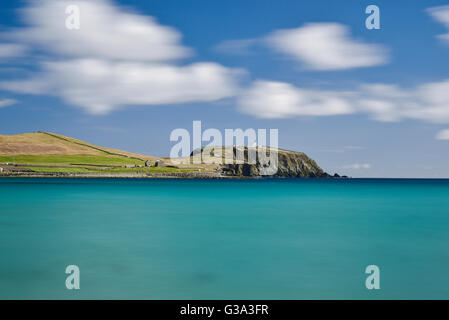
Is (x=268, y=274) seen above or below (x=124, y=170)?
below

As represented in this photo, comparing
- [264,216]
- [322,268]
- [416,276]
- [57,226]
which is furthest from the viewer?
[264,216]

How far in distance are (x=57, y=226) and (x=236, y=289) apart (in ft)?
63.7

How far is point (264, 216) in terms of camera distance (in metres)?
36.8

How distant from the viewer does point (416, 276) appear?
49.3 feet

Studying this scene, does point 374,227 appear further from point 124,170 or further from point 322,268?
point 124,170

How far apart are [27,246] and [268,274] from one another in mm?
12631

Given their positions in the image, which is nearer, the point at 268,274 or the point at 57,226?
the point at 268,274

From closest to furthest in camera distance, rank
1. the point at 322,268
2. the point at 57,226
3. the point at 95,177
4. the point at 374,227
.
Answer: the point at 322,268, the point at 57,226, the point at 374,227, the point at 95,177

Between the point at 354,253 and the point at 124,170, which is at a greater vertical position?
the point at 124,170

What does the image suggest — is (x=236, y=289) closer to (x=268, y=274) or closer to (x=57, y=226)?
(x=268, y=274)
